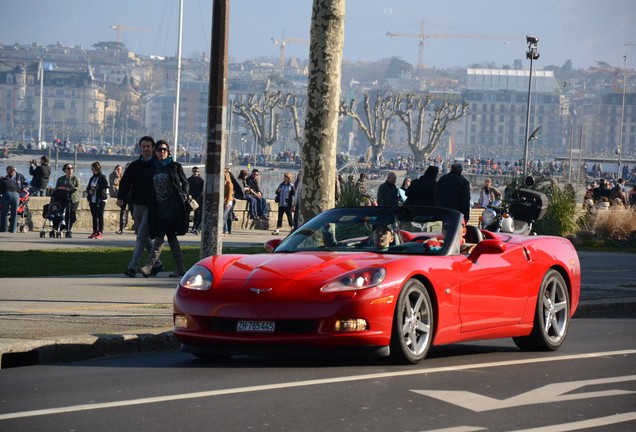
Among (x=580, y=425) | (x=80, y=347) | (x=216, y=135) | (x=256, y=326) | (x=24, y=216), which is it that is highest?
(x=216, y=135)

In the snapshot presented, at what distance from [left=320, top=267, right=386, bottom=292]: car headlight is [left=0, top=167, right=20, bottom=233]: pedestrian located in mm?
21622

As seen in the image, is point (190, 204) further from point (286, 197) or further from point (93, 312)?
point (286, 197)

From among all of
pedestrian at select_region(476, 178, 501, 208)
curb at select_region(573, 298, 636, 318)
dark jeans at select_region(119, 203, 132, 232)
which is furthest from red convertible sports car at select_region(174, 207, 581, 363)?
pedestrian at select_region(476, 178, 501, 208)

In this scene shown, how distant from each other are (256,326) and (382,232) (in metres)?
1.73

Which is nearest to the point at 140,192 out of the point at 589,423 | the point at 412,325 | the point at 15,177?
the point at 412,325

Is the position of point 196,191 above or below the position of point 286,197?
above

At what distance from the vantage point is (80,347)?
1065 cm

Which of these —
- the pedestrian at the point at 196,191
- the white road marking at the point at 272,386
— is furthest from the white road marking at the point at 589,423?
the pedestrian at the point at 196,191

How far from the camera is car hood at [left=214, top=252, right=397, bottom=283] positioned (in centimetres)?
998

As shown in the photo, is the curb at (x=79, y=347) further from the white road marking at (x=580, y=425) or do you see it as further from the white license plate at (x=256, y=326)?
the white road marking at (x=580, y=425)

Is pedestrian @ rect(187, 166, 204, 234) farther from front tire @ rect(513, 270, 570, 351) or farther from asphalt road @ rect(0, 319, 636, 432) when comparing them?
asphalt road @ rect(0, 319, 636, 432)

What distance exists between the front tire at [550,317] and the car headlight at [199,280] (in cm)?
303

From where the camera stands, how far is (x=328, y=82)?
1551 cm

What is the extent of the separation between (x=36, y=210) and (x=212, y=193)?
63.6 feet
